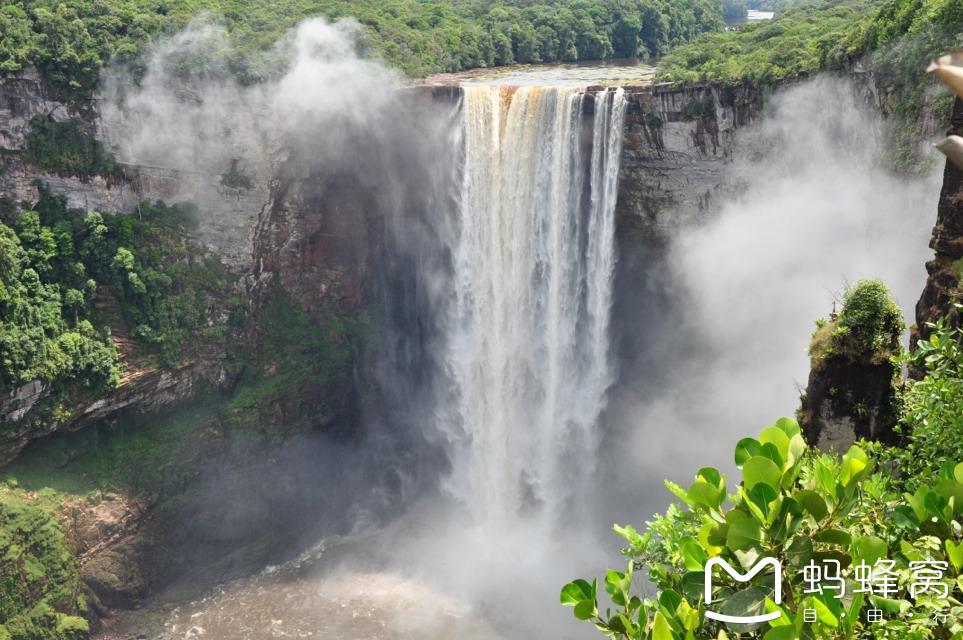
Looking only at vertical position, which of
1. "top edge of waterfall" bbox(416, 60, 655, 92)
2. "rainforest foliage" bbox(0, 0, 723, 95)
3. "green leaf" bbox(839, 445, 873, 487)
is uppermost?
"rainforest foliage" bbox(0, 0, 723, 95)

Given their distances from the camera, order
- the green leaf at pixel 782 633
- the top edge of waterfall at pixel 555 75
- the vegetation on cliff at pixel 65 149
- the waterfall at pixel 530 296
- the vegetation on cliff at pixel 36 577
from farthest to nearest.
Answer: the top edge of waterfall at pixel 555 75, the vegetation on cliff at pixel 65 149, the waterfall at pixel 530 296, the vegetation on cliff at pixel 36 577, the green leaf at pixel 782 633

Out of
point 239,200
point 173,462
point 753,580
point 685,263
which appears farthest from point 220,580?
point 753,580

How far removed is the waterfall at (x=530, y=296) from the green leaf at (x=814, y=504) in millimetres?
21637

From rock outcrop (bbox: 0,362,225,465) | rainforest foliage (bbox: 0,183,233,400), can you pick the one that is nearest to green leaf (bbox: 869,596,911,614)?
rainforest foliage (bbox: 0,183,233,400)

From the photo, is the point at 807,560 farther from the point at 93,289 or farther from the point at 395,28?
the point at 395,28

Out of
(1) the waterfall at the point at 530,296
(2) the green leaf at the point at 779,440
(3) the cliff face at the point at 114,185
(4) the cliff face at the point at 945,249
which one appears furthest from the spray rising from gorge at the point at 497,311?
(2) the green leaf at the point at 779,440

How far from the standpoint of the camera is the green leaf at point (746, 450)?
549 cm

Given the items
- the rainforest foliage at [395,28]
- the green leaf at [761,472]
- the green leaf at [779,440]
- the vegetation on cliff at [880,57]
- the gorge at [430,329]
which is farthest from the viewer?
the rainforest foliage at [395,28]

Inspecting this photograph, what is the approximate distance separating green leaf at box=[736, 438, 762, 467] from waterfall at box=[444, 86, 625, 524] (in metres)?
21.3

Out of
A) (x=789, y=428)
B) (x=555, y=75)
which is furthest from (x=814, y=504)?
(x=555, y=75)

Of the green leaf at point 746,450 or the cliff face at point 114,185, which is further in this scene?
the cliff face at point 114,185

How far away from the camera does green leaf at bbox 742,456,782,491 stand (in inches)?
202

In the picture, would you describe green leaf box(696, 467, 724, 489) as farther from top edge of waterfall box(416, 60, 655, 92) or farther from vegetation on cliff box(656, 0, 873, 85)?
top edge of waterfall box(416, 60, 655, 92)

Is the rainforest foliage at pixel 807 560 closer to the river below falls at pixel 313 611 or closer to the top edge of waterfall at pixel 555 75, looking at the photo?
the river below falls at pixel 313 611
